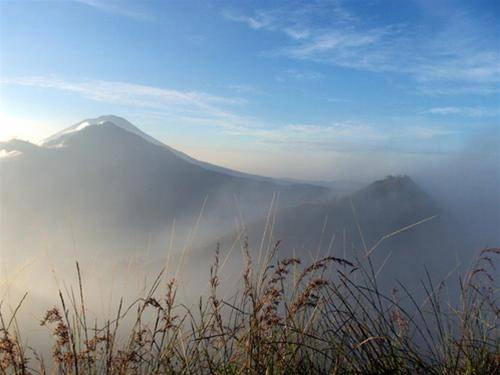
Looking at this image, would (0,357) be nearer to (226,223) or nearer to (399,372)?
(399,372)

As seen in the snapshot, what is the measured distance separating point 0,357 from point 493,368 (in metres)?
2.44

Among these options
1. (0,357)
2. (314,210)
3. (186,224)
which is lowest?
(186,224)

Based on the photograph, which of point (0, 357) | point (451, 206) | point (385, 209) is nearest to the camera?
point (0, 357)

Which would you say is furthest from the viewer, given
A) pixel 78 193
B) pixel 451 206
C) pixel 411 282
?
pixel 78 193

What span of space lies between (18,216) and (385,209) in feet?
395

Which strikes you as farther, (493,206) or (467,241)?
(493,206)

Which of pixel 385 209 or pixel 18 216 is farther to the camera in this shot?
pixel 18 216

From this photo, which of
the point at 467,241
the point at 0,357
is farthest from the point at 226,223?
the point at 0,357

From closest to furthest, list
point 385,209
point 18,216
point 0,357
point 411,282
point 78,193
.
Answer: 1. point 0,357
2. point 411,282
3. point 385,209
4. point 18,216
5. point 78,193

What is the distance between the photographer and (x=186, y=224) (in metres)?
199

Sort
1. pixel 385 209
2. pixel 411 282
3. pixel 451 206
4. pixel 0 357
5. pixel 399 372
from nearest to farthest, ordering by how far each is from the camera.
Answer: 1. pixel 399 372
2. pixel 0 357
3. pixel 411 282
4. pixel 385 209
5. pixel 451 206

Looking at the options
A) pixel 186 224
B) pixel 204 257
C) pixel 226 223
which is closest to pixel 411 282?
pixel 204 257

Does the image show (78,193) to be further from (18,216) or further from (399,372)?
(399,372)

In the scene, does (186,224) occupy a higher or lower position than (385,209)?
lower
